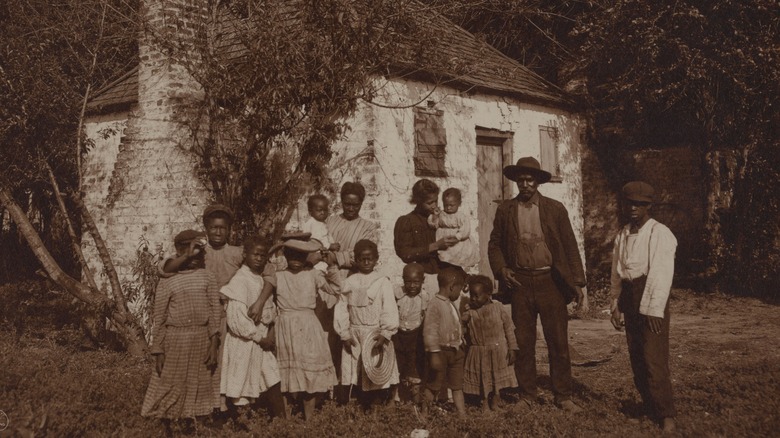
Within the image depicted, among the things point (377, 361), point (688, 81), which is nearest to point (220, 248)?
point (377, 361)

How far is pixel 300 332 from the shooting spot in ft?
18.9

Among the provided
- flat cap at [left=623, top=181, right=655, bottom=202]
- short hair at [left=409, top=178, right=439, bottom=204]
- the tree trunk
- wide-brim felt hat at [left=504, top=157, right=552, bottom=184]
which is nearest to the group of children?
short hair at [left=409, top=178, right=439, bottom=204]

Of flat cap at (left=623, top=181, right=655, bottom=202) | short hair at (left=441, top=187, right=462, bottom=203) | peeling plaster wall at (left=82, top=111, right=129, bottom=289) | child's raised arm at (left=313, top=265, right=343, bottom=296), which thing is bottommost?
child's raised arm at (left=313, top=265, right=343, bottom=296)

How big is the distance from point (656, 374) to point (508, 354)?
1.28 m

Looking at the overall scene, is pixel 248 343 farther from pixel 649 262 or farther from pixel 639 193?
pixel 639 193

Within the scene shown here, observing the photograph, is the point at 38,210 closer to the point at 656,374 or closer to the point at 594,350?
the point at 594,350

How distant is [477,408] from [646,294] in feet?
6.04

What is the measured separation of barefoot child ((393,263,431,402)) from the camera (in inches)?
241

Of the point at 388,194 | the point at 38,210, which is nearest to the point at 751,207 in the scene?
the point at 388,194

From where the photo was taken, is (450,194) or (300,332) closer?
(300,332)

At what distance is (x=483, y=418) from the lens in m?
5.65

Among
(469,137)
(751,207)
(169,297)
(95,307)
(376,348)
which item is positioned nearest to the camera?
(169,297)

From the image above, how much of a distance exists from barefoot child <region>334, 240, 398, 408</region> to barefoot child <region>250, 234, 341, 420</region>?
0.71ft

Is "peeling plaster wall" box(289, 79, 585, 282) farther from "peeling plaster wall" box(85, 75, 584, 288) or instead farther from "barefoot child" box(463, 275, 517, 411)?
"barefoot child" box(463, 275, 517, 411)
